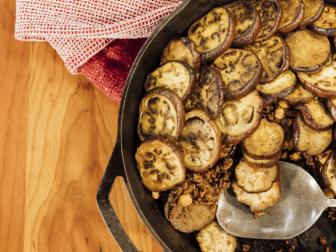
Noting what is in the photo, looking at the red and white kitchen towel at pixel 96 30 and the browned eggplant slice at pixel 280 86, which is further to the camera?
the red and white kitchen towel at pixel 96 30

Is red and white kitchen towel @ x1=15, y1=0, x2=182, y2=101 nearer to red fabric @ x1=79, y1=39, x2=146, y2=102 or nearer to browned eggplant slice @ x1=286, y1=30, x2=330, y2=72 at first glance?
red fabric @ x1=79, y1=39, x2=146, y2=102

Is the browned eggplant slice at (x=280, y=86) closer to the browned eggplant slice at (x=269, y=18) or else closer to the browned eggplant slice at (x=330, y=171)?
the browned eggplant slice at (x=269, y=18)

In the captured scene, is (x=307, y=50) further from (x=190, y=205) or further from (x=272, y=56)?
(x=190, y=205)

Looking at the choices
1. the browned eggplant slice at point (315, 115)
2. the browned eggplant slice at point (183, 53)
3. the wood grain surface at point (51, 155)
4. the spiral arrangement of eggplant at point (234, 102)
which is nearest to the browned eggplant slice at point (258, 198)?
the spiral arrangement of eggplant at point (234, 102)

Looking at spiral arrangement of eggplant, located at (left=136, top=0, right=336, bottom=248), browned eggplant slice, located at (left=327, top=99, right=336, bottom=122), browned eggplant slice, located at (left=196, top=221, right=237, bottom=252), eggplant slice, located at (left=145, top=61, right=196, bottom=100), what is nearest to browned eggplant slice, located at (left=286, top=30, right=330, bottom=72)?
spiral arrangement of eggplant, located at (left=136, top=0, right=336, bottom=248)

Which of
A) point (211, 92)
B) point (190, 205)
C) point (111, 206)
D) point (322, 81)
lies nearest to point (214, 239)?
point (190, 205)

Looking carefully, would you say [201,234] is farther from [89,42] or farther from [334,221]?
[89,42]
